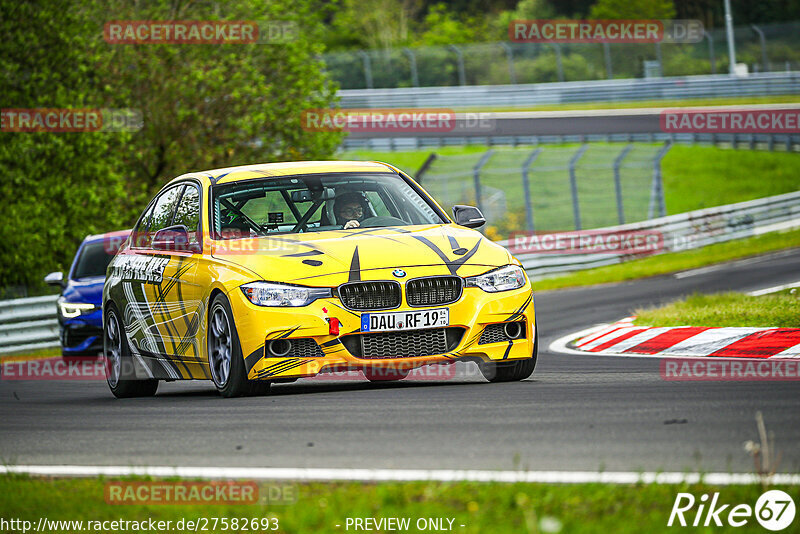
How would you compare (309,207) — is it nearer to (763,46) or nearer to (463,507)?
(463,507)

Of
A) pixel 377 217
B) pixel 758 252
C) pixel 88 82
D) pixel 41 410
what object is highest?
pixel 88 82

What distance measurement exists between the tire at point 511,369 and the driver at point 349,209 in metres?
1.42

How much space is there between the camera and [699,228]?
94.5 ft

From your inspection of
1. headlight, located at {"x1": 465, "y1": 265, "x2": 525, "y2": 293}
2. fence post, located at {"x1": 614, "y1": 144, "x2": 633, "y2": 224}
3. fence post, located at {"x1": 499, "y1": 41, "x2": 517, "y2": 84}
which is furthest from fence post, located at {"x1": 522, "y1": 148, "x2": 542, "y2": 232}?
fence post, located at {"x1": 499, "y1": 41, "x2": 517, "y2": 84}

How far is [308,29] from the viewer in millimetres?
37375

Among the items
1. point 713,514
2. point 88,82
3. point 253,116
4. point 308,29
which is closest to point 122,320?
point 713,514

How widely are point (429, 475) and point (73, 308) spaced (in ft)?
40.7

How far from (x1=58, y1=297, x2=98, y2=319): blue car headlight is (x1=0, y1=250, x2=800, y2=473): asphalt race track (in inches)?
261

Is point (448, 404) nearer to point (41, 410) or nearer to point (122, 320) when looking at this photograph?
point (41, 410)

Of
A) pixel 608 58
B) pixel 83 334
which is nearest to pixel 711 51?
pixel 608 58

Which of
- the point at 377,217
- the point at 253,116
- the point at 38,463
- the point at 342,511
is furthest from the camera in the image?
the point at 253,116

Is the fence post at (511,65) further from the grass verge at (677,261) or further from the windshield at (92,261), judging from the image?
the windshield at (92,261)

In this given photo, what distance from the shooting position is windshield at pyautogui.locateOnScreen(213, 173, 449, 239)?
959 centimetres

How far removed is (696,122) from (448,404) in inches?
1430
